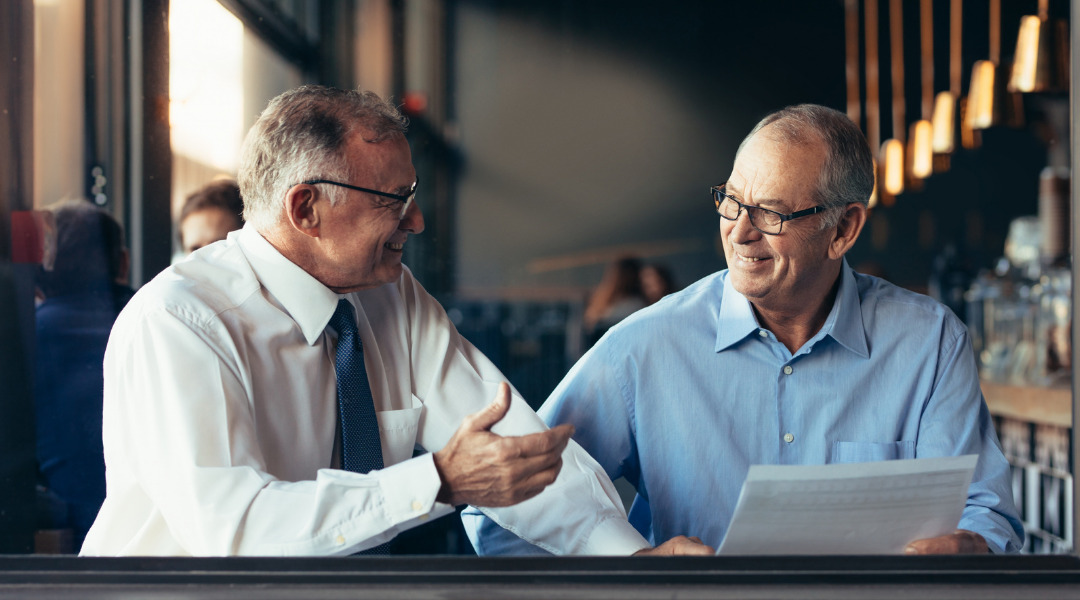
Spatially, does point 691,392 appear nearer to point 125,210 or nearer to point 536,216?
point 125,210

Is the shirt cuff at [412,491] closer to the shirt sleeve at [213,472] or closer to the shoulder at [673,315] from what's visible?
the shirt sleeve at [213,472]

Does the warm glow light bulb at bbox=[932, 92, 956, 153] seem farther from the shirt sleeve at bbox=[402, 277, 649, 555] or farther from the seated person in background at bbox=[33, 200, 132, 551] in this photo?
the seated person in background at bbox=[33, 200, 132, 551]

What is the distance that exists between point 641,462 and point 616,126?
5.96m

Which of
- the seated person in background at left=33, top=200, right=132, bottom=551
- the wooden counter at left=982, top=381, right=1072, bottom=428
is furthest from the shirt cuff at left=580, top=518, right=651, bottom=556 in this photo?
the wooden counter at left=982, top=381, right=1072, bottom=428

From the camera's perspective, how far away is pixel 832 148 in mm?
1454

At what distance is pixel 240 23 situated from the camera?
2.09 meters

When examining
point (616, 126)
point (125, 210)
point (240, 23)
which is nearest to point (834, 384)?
point (240, 23)

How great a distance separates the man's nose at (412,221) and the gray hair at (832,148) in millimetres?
575

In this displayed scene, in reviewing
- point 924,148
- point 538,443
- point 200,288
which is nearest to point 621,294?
point 924,148

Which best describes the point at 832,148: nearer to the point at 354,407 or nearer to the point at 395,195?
the point at 395,195

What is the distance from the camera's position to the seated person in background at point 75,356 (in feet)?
6.15

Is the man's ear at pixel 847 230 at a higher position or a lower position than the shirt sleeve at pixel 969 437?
higher

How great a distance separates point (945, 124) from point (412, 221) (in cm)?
390

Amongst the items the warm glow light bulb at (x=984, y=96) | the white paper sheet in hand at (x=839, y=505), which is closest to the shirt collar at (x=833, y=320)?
the white paper sheet in hand at (x=839, y=505)
